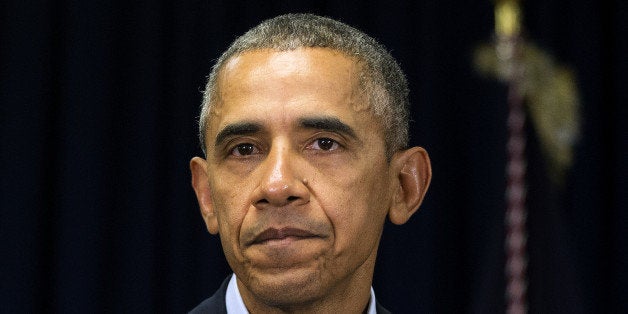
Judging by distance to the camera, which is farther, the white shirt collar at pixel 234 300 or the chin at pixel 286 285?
the white shirt collar at pixel 234 300

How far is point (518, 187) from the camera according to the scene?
4.55ft

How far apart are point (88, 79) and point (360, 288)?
4.91ft

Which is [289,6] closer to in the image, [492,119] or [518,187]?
[492,119]

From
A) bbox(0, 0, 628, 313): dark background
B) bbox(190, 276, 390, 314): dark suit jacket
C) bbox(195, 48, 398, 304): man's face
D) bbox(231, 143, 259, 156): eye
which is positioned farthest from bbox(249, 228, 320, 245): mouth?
bbox(0, 0, 628, 313): dark background

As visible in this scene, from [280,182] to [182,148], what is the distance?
160 cm

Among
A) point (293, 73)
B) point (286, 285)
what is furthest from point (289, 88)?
point (286, 285)

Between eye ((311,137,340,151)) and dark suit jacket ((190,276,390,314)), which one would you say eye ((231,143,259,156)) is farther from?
dark suit jacket ((190,276,390,314))

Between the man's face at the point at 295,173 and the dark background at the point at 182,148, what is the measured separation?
1186 mm

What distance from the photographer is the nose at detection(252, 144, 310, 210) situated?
5.22ft

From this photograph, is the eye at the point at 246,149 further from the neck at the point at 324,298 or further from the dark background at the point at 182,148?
the dark background at the point at 182,148

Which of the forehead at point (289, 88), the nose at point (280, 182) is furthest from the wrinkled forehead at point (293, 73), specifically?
the nose at point (280, 182)

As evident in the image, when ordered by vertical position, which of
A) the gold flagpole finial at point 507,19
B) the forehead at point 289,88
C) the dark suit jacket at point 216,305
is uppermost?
the gold flagpole finial at point 507,19

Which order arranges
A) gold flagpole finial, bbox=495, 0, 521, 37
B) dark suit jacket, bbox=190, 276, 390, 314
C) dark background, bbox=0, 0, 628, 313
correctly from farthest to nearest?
dark background, bbox=0, 0, 628, 313
dark suit jacket, bbox=190, 276, 390, 314
gold flagpole finial, bbox=495, 0, 521, 37

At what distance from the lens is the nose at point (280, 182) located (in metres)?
1.59
